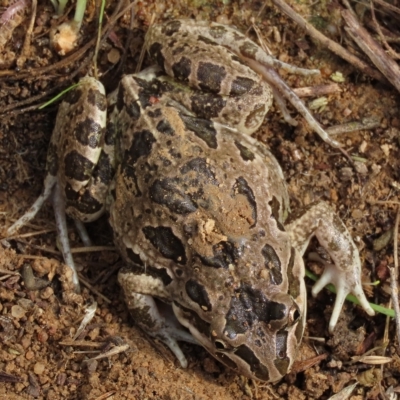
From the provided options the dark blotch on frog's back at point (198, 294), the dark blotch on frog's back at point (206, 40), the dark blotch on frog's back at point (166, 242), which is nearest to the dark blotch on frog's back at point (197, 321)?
the dark blotch on frog's back at point (198, 294)

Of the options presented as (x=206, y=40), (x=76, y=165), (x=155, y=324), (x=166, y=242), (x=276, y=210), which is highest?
(x=206, y=40)

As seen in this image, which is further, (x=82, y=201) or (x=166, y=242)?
(x=82, y=201)

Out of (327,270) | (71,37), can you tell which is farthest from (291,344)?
(71,37)

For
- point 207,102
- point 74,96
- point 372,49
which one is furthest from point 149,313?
point 372,49

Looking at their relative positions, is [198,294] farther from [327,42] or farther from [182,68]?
[327,42]

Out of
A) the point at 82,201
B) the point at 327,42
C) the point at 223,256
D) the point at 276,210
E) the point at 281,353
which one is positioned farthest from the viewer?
the point at 327,42

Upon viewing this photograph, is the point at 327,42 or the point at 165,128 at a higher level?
the point at 327,42

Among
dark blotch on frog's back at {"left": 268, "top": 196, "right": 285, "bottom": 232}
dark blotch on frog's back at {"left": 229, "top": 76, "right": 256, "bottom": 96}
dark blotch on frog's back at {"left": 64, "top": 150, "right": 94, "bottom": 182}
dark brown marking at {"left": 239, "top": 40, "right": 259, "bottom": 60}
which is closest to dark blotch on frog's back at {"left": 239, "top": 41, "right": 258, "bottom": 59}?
dark brown marking at {"left": 239, "top": 40, "right": 259, "bottom": 60}

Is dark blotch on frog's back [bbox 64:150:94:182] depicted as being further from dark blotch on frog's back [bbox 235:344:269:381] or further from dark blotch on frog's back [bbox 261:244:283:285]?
dark blotch on frog's back [bbox 235:344:269:381]
